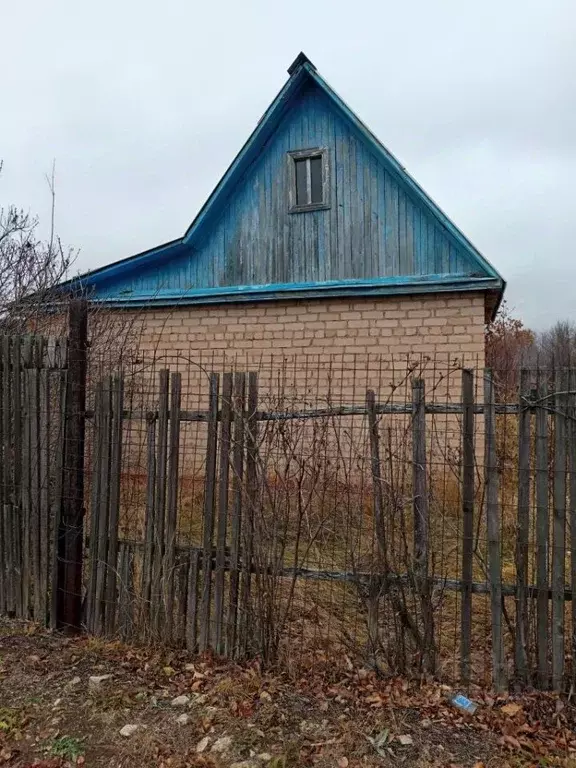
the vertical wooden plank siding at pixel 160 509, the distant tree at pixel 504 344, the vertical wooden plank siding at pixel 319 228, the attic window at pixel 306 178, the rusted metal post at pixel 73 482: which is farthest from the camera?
the distant tree at pixel 504 344

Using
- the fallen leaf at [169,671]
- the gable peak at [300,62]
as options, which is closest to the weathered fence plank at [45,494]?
Result: the fallen leaf at [169,671]

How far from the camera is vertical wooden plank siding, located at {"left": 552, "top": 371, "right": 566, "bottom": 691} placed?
302 centimetres

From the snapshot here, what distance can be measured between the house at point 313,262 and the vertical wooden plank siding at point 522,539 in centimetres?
505

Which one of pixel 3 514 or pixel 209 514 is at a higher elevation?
pixel 209 514

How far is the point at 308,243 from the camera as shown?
9.01 metres

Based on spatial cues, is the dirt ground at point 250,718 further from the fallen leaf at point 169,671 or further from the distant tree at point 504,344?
the distant tree at point 504,344

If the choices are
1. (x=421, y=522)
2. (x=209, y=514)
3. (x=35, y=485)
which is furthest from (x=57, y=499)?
(x=421, y=522)

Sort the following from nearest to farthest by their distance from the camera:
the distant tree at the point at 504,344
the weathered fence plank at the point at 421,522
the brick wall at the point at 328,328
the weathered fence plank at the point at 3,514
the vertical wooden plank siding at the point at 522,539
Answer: the vertical wooden plank siding at the point at 522,539 → the weathered fence plank at the point at 421,522 → the weathered fence plank at the point at 3,514 → the brick wall at the point at 328,328 → the distant tree at the point at 504,344

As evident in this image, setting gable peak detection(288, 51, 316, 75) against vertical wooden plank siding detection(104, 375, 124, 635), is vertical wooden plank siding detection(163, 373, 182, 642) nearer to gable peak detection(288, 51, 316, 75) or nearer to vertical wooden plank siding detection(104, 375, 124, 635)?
vertical wooden plank siding detection(104, 375, 124, 635)

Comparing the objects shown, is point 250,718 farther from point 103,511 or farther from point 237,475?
point 103,511

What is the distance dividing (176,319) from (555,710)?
8.26m

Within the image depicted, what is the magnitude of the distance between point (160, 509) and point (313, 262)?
613cm

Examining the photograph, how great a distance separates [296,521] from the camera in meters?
3.50

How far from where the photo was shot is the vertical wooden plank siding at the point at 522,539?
121 inches
